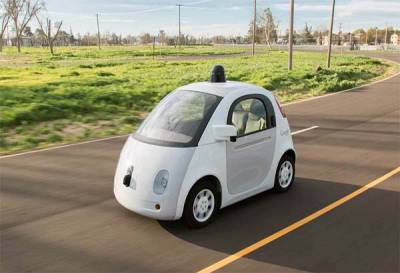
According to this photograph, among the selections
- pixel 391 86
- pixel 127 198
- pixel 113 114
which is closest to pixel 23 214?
pixel 127 198

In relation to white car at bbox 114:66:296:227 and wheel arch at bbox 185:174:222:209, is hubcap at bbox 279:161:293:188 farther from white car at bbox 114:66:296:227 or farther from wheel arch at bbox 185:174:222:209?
wheel arch at bbox 185:174:222:209

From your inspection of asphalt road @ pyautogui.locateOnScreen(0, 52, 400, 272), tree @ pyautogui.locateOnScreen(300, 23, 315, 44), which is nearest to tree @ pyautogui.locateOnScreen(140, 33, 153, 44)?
tree @ pyautogui.locateOnScreen(300, 23, 315, 44)

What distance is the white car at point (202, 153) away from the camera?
548 centimetres

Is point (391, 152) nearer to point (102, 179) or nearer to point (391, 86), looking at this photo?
point (102, 179)

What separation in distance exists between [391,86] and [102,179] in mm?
20079

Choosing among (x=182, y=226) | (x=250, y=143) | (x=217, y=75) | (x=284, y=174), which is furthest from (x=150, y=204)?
(x=284, y=174)

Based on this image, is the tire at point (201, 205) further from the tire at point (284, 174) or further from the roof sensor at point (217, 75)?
the roof sensor at point (217, 75)

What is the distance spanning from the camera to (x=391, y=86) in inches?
943

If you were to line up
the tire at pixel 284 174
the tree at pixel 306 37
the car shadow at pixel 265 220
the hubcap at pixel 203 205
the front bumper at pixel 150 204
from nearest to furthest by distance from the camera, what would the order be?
the car shadow at pixel 265 220, the front bumper at pixel 150 204, the hubcap at pixel 203 205, the tire at pixel 284 174, the tree at pixel 306 37

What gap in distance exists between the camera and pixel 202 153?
18.6 ft

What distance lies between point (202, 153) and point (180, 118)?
2.07 ft

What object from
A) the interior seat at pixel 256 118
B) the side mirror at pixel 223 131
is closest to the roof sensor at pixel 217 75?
the interior seat at pixel 256 118

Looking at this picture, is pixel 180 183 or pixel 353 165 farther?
pixel 353 165

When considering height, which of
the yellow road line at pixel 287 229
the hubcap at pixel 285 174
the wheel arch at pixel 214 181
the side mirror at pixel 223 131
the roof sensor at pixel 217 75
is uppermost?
the roof sensor at pixel 217 75
